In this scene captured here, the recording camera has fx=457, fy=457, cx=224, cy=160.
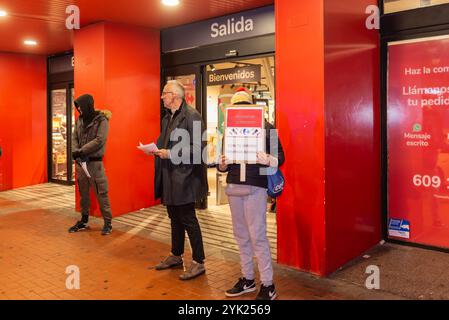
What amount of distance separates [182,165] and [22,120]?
8120 mm

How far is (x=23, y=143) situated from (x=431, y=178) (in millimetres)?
9381

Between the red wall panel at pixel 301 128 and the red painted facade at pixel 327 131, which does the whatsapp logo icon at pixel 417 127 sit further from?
the red wall panel at pixel 301 128

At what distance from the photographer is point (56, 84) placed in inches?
444

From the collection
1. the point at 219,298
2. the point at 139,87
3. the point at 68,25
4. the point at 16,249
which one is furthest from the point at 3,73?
the point at 219,298

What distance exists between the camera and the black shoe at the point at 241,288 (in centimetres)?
401

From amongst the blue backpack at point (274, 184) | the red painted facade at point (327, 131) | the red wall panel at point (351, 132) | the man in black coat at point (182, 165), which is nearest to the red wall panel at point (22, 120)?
the man in black coat at point (182, 165)

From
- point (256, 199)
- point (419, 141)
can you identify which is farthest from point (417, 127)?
point (256, 199)

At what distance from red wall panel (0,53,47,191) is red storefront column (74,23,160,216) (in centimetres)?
379

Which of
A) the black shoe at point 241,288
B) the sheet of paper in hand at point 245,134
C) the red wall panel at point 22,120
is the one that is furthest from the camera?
the red wall panel at point 22,120

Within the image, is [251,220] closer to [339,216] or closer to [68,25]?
[339,216]

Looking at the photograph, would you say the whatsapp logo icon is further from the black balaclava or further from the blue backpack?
the black balaclava

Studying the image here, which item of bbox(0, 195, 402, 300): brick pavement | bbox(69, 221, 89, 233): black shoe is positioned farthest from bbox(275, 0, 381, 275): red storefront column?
bbox(69, 221, 89, 233): black shoe

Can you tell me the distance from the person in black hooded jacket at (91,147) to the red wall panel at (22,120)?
5.24 metres

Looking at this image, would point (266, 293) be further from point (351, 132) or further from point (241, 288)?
point (351, 132)
